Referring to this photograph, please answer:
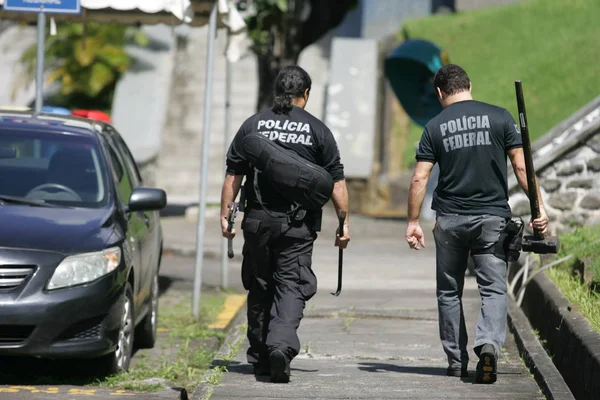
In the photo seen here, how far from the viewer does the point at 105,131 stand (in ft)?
32.7

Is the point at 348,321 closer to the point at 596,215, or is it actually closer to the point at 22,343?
the point at 22,343

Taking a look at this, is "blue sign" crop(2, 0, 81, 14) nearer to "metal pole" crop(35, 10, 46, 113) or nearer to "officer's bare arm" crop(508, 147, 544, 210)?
"metal pole" crop(35, 10, 46, 113)

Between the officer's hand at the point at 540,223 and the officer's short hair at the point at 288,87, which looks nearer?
the officer's hand at the point at 540,223

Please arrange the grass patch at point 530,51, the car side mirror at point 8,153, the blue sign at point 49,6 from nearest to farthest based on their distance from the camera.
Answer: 1. the car side mirror at point 8,153
2. the blue sign at point 49,6
3. the grass patch at point 530,51

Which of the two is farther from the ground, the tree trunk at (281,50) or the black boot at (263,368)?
the tree trunk at (281,50)

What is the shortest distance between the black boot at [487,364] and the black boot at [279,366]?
1119 millimetres

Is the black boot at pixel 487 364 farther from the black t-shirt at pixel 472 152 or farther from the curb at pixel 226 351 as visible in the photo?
the curb at pixel 226 351

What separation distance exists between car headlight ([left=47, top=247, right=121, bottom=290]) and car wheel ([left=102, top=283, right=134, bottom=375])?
1.18ft

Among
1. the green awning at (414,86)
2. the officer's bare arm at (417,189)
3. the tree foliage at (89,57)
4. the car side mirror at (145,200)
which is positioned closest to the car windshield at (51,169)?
the car side mirror at (145,200)

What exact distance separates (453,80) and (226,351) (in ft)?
8.14

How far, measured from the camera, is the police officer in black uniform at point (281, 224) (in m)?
7.82

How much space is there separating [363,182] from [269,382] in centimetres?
1401

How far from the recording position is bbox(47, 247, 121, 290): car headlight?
26.1 ft

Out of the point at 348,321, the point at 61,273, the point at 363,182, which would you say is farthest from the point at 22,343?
the point at 363,182
